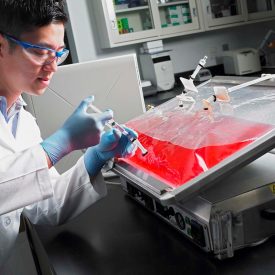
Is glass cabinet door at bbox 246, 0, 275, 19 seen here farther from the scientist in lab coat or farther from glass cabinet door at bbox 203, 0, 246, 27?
the scientist in lab coat

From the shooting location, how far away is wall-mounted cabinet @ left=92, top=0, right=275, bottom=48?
297 centimetres

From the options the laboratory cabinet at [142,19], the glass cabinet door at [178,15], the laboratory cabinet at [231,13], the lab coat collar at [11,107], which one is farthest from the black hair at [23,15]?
the laboratory cabinet at [231,13]

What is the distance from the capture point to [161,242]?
0.77 meters

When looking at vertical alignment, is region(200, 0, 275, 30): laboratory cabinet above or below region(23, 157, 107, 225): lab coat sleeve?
above

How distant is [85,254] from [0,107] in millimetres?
546

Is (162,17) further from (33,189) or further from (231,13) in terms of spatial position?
(33,189)

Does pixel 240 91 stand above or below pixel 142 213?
above

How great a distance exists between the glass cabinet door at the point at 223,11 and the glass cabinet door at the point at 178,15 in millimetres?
140

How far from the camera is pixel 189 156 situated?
0.74 meters

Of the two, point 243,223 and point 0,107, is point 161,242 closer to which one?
point 243,223

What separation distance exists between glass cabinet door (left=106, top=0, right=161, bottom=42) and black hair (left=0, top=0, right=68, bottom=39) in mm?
2100

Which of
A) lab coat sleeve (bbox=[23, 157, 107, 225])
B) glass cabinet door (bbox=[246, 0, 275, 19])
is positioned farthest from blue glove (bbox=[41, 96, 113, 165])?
glass cabinet door (bbox=[246, 0, 275, 19])

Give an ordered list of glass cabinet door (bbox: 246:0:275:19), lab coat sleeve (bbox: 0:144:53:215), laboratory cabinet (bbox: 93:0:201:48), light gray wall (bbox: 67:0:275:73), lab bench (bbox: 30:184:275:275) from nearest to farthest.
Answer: lab bench (bbox: 30:184:275:275) < lab coat sleeve (bbox: 0:144:53:215) < laboratory cabinet (bbox: 93:0:201:48) < light gray wall (bbox: 67:0:275:73) < glass cabinet door (bbox: 246:0:275:19)

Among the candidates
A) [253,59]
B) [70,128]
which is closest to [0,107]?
[70,128]
